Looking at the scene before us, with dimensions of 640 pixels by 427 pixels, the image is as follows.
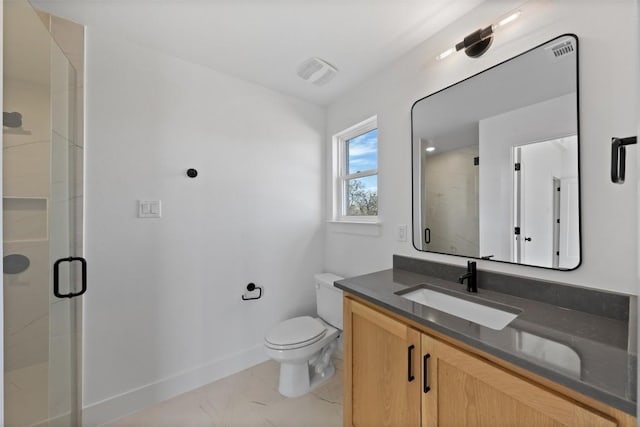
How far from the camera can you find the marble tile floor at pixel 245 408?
4.87 ft

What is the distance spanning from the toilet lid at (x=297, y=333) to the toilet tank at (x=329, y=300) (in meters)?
0.13

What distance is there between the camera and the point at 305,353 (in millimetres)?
1665

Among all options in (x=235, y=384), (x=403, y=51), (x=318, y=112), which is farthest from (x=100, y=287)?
(x=403, y=51)

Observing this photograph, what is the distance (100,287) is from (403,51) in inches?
94.3

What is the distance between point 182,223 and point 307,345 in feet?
3.97

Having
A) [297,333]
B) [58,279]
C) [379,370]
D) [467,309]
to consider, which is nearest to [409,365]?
[379,370]

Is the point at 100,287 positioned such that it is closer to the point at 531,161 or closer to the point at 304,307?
the point at 304,307

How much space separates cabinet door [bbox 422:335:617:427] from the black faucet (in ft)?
1.58

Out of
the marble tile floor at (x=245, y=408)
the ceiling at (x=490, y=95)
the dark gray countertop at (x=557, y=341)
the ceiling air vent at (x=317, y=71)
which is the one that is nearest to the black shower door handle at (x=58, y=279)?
the marble tile floor at (x=245, y=408)

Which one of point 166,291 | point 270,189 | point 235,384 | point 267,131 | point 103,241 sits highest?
point 267,131

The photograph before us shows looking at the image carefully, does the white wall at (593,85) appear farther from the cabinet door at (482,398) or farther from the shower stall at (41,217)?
the shower stall at (41,217)

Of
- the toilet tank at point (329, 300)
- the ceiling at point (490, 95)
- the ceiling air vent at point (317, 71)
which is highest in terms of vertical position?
the ceiling air vent at point (317, 71)

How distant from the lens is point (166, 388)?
167 cm

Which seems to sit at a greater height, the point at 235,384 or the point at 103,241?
the point at 103,241
